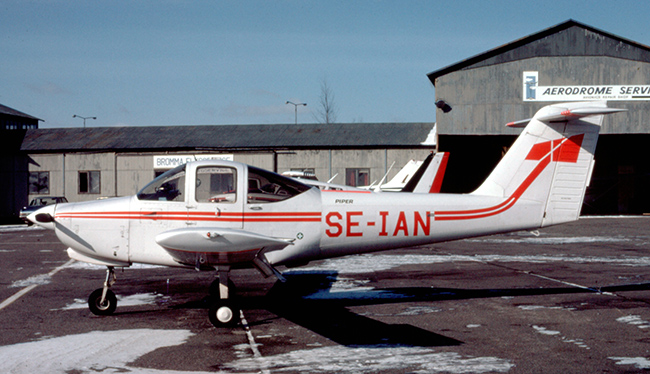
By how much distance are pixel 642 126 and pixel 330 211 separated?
31535mm

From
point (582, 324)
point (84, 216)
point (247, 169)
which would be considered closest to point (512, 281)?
point (582, 324)

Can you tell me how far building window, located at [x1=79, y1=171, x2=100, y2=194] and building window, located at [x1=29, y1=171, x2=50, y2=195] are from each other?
256cm

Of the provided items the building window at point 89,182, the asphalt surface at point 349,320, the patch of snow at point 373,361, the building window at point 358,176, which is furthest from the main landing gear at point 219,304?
the building window at point 89,182

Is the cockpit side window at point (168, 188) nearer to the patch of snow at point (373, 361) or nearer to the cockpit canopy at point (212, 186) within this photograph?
the cockpit canopy at point (212, 186)

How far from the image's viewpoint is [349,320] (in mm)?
7832

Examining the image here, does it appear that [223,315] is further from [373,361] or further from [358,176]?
[358,176]

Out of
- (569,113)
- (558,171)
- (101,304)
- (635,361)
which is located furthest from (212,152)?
(635,361)

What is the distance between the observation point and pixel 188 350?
6449 mm

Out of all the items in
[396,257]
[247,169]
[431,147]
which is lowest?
[396,257]

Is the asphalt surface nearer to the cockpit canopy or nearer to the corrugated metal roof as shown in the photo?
the cockpit canopy

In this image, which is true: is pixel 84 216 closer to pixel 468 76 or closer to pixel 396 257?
pixel 396 257

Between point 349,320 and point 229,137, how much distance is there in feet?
123

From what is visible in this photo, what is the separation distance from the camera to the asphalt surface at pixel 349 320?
596 cm

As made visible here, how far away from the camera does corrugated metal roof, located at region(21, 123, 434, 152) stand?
138 feet
